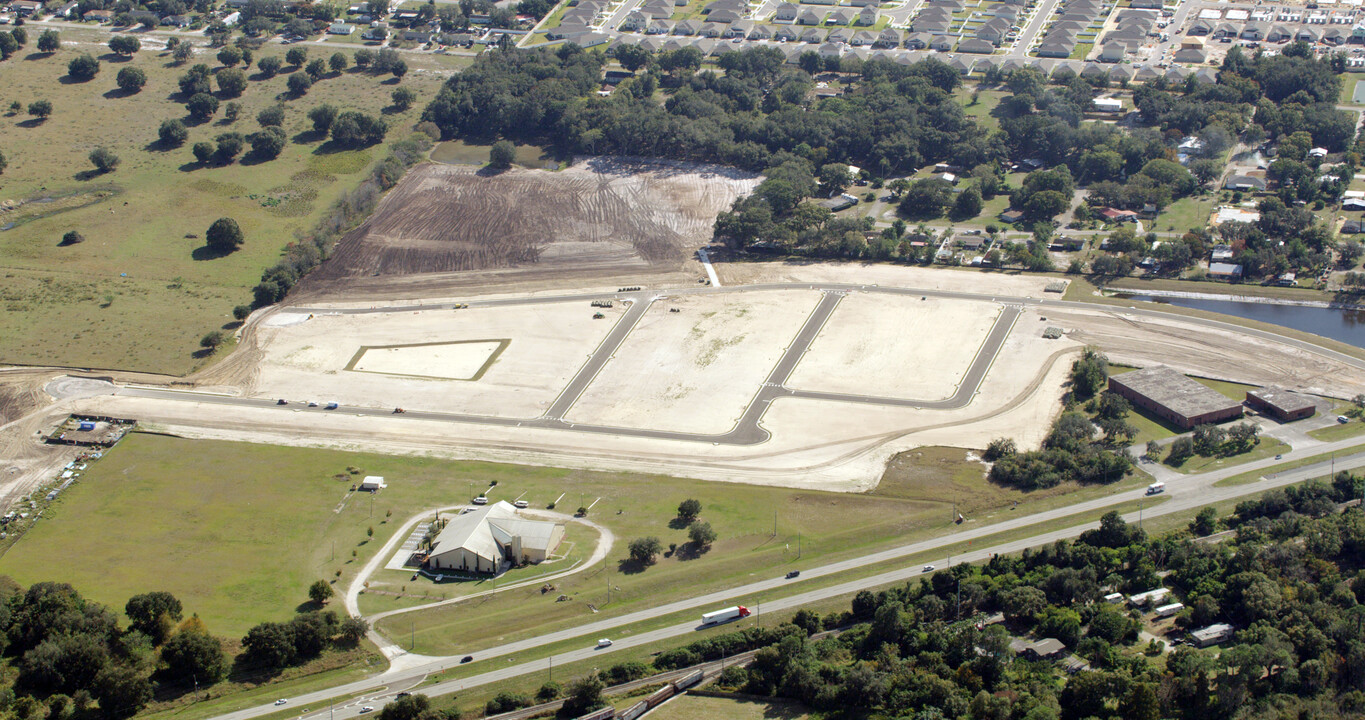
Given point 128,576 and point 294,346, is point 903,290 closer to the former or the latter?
point 294,346

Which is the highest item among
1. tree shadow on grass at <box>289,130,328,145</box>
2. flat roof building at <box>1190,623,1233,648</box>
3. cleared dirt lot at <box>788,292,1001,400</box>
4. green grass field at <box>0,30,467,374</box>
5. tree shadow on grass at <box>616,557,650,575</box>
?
flat roof building at <box>1190,623,1233,648</box>

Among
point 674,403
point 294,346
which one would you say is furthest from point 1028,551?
point 294,346

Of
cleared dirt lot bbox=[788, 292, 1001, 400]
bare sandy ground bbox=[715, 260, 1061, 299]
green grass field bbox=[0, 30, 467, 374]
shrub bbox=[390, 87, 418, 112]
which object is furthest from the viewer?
shrub bbox=[390, 87, 418, 112]

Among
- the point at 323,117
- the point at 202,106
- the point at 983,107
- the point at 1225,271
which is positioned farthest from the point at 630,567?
Answer: the point at 202,106

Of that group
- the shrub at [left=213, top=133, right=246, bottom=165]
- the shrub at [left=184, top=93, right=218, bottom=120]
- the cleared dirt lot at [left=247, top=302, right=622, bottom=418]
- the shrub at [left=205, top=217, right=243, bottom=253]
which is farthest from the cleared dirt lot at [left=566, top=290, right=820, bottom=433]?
the shrub at [left=184, top=93, right=218, bottom=120]

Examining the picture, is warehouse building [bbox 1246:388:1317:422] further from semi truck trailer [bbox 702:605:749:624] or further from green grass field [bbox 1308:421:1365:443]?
semi truck trailer [bbox 702:605:749:624]
